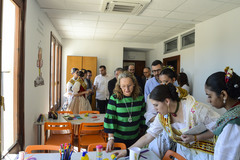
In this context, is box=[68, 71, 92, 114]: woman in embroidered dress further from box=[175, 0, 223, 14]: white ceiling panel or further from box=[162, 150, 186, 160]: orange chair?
box=[162, 150, 186, 160]: orange chair

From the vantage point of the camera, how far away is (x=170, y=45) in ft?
21.6

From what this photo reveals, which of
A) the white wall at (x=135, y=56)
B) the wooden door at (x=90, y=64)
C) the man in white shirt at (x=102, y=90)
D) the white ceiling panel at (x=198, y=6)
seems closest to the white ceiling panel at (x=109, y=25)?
A: the man in white shirt at (x=102, y=90)

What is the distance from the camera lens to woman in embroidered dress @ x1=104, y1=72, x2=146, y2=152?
1.86 metres

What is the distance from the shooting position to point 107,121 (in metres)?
1.86

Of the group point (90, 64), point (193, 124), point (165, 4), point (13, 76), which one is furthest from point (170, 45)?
point (193, 124)

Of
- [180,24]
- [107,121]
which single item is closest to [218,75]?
[107,121]

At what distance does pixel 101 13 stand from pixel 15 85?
2349 mm

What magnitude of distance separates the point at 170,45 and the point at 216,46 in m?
2.69

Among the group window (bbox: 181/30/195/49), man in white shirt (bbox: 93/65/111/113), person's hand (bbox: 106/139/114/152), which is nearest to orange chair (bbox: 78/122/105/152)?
person's hand (bbox: 106/139/114/152)

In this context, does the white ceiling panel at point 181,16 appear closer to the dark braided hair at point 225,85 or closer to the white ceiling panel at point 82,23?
the white ceiling panel at point 82,23

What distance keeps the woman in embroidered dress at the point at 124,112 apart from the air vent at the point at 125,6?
6.29ft

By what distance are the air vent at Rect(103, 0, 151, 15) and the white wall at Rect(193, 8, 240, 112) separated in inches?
67.6

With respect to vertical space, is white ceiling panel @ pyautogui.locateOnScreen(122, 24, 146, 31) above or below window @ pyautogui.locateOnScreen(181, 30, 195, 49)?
above

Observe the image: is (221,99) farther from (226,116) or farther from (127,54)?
(127,54)
